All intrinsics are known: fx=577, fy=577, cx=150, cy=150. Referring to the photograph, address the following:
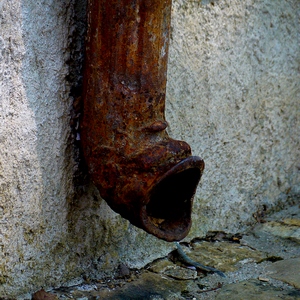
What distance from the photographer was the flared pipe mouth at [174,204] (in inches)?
70.4

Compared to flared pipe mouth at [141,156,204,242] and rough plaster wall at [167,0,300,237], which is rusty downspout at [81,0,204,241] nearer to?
flared pipe mouth at [141,156,204,242]

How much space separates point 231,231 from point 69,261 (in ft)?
3.05

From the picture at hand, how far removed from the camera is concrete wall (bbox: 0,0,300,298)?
1714 millimetres

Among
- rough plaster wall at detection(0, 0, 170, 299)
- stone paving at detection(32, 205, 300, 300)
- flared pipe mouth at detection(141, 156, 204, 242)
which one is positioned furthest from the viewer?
stone paving at detection(32, 205, 300, 300)

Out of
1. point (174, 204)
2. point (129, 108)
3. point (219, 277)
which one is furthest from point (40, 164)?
point (219, 277)

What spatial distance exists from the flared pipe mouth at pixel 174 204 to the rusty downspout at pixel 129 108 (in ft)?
0.03

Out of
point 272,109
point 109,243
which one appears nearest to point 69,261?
point 109,243

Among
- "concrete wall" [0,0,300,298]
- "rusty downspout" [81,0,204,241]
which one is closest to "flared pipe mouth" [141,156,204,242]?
"rusty downspout" [81,0,204,241]

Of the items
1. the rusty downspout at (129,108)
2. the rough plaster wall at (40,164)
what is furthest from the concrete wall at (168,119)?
the rusty downspout at (129,108)

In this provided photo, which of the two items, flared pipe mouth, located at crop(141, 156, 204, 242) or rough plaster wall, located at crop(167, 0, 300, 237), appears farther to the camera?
rough plaster wall, located at crop(167, 0, 300, 237)

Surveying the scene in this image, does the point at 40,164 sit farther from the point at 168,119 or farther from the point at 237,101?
the point at 237,101

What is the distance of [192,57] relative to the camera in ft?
7.49

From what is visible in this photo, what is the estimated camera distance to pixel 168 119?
222 centimetres

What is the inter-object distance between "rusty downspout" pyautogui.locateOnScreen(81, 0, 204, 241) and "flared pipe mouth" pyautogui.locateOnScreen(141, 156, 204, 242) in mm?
10
